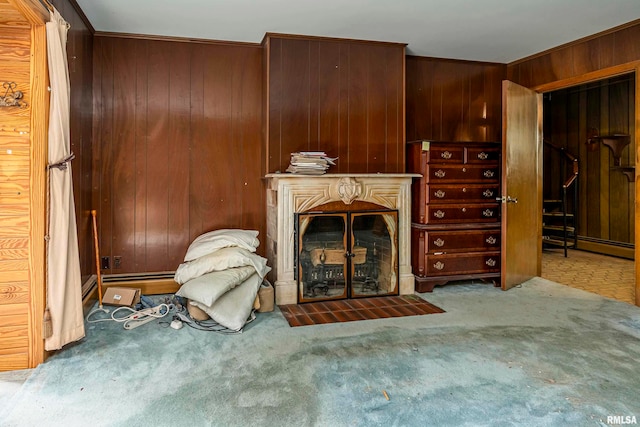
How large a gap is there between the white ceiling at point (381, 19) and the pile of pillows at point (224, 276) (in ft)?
5.86

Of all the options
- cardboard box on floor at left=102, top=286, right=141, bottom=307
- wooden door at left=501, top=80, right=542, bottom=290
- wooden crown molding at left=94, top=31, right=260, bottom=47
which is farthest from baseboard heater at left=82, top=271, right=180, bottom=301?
wooden door at left=501, top=80, right=542, bottom=290

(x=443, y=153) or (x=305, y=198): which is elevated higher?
(x=443, y=153)

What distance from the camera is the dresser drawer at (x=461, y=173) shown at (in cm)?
409

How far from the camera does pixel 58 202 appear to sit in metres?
2.51

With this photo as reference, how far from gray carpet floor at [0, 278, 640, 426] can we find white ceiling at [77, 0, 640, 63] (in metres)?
2.39

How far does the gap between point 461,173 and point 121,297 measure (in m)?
3.27

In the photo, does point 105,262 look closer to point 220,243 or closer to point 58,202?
point 220,243

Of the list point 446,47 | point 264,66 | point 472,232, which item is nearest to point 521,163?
point 472,232

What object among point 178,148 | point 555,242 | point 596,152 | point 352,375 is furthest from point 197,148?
point 596,152

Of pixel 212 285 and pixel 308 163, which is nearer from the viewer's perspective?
pixel 212 285

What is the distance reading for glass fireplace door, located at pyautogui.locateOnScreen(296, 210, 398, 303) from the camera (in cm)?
374

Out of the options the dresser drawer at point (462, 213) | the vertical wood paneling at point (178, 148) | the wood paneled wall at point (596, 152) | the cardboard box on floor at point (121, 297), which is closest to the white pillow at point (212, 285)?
the cardboard box on floor at point (121, 297)

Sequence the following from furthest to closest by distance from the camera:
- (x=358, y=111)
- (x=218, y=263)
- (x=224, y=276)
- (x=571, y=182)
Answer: (x=571, y=182) → (x=358, y=111) → (x=218, y=263) → (x=224, y=276)

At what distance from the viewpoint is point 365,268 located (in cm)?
390
